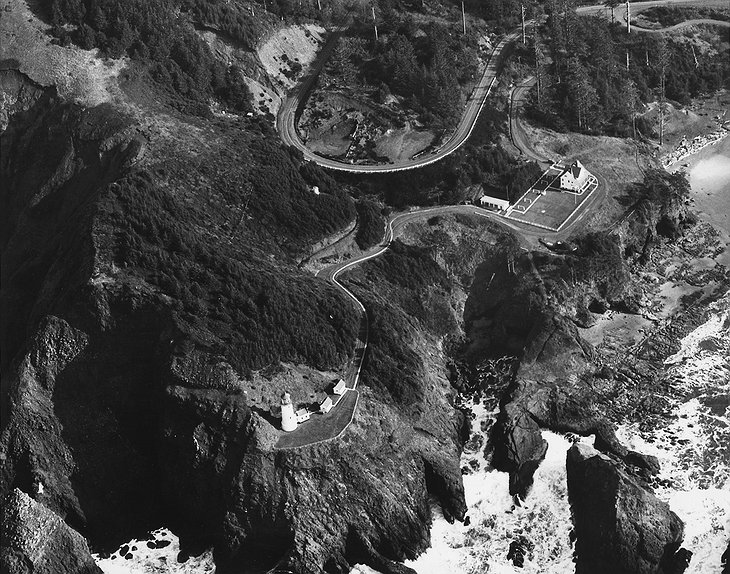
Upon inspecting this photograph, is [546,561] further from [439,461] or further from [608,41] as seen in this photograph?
[608,41]

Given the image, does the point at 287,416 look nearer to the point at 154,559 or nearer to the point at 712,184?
the point at 154,559

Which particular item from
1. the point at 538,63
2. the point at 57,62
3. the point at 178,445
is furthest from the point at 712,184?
the point at 57,62

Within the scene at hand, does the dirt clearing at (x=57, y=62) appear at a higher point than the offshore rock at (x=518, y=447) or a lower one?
higher

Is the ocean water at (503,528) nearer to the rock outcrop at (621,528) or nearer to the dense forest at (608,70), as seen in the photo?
the rock outcrop at (621,528)

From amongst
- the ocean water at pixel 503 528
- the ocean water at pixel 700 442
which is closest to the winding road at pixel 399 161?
the ocean water at pixel 700 442

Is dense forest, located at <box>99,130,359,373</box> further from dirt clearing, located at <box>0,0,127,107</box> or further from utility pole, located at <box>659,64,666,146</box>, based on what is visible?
utility pole, located at <box>659,64,666,146</box>

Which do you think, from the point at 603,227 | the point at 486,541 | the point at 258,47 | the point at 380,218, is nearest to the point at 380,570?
the point at 486,541
